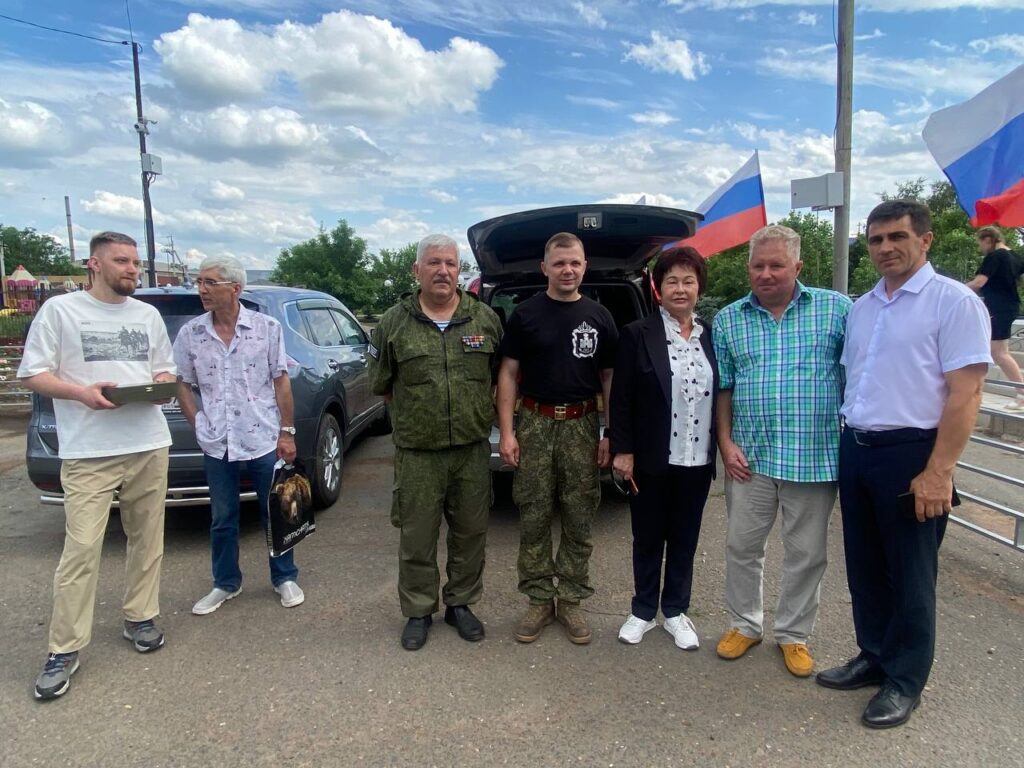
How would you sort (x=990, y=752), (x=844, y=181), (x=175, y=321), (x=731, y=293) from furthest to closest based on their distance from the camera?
1. (x=731, y=293)
2. (x=844, y=181)
3. (x=175, y=321)
4. (x=990, y=752)

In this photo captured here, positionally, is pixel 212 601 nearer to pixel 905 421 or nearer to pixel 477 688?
pixel 477 688

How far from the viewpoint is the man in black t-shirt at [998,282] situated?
621 cm

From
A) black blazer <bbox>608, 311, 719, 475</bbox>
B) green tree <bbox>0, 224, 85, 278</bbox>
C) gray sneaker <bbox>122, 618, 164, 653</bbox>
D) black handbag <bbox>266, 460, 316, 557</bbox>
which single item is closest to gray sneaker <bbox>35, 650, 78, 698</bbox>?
gray sneaker <bbox>122, 618, 164, 653</bbox>

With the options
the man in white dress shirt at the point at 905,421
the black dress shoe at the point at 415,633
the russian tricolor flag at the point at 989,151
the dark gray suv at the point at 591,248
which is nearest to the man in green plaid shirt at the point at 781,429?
the man in white dress shirt at the point at 905,421

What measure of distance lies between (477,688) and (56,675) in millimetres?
1721

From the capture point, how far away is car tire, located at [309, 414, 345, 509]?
15.4ft

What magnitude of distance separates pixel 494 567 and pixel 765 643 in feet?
5.09

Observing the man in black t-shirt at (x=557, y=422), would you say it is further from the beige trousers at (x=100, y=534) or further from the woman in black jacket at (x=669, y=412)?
the beige trousers at (x=100, y=534)

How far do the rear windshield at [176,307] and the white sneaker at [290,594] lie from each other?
180 centimetres

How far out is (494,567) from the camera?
3859 millimetres

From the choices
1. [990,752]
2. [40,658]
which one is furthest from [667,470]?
[40,658]

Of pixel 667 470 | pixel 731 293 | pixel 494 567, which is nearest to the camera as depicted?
pixel 667 470

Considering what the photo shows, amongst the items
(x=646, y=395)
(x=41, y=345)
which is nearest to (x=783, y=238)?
(x=646, y=395)

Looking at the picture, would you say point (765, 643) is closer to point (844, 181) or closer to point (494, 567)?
point (494, 567)
